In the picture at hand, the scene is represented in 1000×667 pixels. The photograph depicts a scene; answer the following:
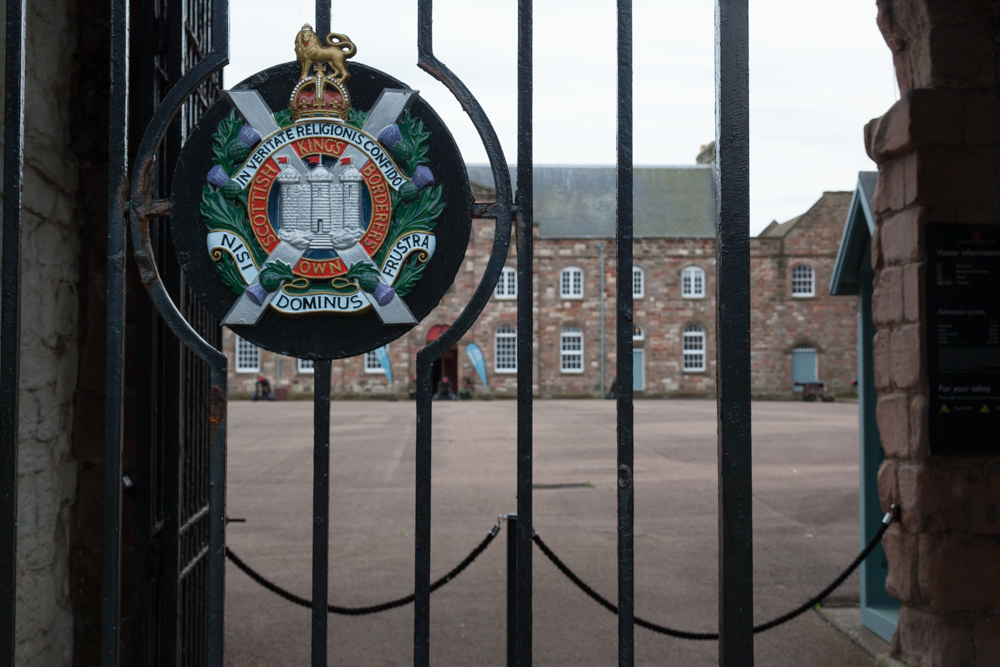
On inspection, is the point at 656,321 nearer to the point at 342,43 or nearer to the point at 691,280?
the point at 691,280

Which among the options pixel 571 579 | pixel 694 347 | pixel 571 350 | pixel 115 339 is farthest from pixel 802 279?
pixel 115 339

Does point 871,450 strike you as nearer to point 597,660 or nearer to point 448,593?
point 597,660

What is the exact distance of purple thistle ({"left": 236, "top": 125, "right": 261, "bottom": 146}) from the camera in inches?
72.2

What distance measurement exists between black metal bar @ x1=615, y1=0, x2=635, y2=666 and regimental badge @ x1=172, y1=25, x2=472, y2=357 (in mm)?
378

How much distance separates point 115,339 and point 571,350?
34797 millimetres

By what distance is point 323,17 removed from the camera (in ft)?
6.05

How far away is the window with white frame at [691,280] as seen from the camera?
36438 mm

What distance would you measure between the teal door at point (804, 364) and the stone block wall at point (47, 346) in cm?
3603

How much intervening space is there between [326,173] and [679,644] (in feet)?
13.3

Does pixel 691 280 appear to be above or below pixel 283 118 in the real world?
above

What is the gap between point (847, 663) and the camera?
448 cm

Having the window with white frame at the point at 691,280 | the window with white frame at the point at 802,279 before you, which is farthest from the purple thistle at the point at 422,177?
the window with white frame at the point at 802,279

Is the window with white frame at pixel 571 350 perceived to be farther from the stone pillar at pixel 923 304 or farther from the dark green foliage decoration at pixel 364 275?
the dark green foliage decoration at pixel 364 275

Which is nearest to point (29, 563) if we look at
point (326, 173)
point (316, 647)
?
point (316, 647)
